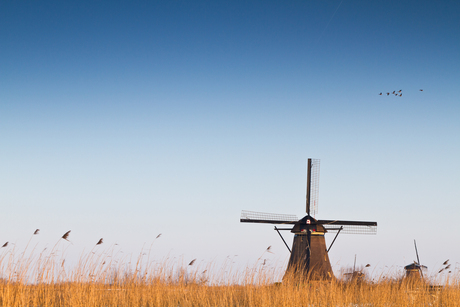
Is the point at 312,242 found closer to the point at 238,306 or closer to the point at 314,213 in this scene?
the point at 314,213

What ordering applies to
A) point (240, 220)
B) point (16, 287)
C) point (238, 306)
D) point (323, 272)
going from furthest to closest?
1. point (240, 220)
2. point (323, 272)
3. point (238, 306)
4. point (16, 287)

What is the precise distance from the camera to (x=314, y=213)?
2227 cm

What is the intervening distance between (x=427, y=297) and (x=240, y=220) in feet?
38.9

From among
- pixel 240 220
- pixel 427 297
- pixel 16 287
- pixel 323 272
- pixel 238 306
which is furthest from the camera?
pixel 240 220

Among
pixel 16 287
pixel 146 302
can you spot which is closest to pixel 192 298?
pixel 146 302

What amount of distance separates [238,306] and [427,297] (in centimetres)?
481

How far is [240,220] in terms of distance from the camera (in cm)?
2130

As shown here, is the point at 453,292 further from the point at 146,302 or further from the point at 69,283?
the point at 69,283

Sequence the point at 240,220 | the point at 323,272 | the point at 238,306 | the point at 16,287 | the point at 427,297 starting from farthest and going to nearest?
the point at 240,220
the point at 323,272
the point at 427,297
the point at 238,306
the point at 16,287

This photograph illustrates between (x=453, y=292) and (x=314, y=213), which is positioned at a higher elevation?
(x=314, y=213)

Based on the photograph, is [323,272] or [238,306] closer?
[238,306]

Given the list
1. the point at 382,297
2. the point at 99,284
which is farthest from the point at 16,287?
the point at 382,297

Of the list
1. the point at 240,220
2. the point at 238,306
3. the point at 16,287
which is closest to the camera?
the point at 16,287

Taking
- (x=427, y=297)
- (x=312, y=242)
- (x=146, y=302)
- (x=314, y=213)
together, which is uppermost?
(x=314, y=213)
